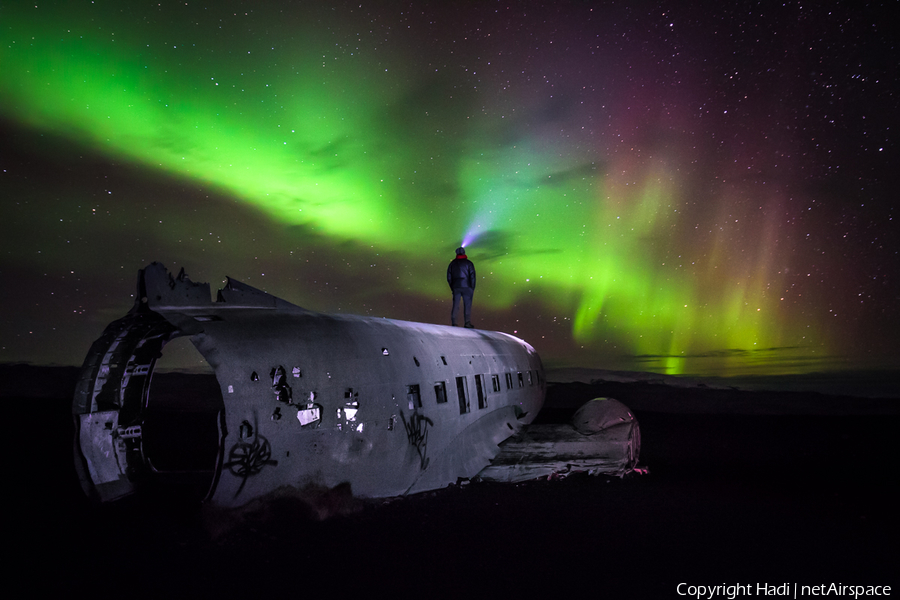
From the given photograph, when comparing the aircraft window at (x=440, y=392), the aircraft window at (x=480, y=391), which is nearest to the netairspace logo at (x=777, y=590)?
the aircraft window at (x=440, y=392)

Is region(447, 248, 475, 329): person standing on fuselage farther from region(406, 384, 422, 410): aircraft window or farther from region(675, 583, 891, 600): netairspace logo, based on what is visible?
region(675, 583, 891, 600): netairspace logo

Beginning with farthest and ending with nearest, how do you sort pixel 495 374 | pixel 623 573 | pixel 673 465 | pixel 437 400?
pixel 673 465 → pixel 495 374 → pixel 437 400 → pixel 623 573

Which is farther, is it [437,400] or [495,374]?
[495,374]

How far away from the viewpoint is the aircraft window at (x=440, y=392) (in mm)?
12005

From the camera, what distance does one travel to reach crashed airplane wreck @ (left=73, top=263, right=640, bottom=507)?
8.70m

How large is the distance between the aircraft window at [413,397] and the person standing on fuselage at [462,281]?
10.3m

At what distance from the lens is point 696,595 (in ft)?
24.4

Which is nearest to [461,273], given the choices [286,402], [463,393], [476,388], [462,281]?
[462,281]

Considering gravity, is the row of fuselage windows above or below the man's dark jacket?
below

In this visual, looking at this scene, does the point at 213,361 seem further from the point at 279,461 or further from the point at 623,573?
the point at 623,573

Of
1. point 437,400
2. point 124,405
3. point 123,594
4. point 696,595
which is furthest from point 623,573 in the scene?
point 124,405

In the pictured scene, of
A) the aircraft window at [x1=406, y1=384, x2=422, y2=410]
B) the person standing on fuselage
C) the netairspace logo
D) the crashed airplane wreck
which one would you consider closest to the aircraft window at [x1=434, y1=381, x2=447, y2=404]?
the crashed airplane wreck

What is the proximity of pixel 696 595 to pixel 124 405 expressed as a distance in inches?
403

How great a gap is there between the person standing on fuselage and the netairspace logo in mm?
14438
